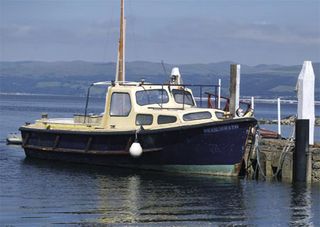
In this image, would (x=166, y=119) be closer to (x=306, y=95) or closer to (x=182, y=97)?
(x=182, y=97)

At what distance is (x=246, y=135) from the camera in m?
27.8

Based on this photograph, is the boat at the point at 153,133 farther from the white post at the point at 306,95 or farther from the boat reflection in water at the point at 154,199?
the white post at the point at 306,95

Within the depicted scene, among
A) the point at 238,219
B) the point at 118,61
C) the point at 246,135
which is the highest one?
the point at 118,61

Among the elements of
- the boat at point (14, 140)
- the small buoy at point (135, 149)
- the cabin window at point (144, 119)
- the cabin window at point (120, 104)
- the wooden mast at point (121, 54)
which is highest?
the wooden mast at point (121, 54)

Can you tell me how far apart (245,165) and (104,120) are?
572 cm

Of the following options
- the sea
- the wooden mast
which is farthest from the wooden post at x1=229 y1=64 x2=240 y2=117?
the wooden mast

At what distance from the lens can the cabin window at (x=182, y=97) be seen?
3120cm

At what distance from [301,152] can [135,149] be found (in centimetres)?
591

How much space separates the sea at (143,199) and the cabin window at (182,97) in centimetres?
333

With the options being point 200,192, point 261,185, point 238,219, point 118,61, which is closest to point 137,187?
point 200,192

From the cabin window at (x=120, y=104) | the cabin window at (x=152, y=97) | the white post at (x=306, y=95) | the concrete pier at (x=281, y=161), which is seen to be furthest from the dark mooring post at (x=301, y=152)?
the cabin window at (x=120, y=104)

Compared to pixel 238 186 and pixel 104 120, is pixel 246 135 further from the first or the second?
pixel 104 120

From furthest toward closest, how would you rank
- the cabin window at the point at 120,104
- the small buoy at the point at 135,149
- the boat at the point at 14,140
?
the boat at the point at 14,140 → the cabin window at the point at 120,104 → the small buoy at the point at 135,149

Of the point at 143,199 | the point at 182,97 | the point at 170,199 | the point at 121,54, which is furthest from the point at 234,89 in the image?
the point at 143,199
